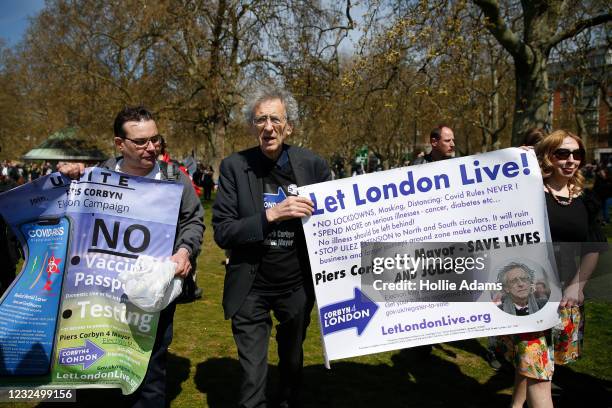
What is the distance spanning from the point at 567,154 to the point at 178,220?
244 cm

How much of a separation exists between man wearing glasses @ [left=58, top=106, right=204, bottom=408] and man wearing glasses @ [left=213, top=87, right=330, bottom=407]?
183 millimetres

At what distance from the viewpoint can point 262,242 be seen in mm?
3062

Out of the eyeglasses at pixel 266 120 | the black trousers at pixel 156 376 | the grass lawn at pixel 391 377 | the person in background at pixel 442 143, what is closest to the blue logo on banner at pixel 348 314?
the black trousers at pixel 156 376

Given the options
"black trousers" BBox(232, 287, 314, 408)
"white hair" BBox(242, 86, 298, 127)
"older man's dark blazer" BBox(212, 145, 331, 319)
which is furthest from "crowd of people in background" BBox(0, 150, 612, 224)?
"black trousers" BBox(232, 287, 314, 408)

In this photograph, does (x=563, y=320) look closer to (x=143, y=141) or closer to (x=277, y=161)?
(x=277, y=161)

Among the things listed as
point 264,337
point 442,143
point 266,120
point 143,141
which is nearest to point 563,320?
point 264,337

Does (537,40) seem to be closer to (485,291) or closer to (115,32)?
(485,291)

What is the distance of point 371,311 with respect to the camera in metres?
3.02

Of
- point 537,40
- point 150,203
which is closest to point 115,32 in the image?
point 537,40

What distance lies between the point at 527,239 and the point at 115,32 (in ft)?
62.9

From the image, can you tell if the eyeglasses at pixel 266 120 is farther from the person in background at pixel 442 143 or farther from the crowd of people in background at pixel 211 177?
the person in background at pixel 442 143

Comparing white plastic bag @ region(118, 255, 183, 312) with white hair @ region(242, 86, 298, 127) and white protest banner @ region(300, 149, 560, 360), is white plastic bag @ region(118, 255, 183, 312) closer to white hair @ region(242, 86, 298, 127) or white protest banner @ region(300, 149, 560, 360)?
white protest banner @ region(300, 149, 560, 360)

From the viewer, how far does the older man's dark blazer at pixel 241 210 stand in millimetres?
3037

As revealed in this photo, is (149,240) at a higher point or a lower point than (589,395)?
higher
